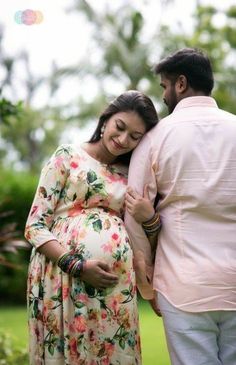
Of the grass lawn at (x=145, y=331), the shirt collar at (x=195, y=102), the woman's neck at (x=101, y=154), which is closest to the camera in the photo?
the shirt collar at (x=195, y=102)

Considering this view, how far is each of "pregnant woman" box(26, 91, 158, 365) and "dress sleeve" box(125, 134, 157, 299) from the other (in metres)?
0.04

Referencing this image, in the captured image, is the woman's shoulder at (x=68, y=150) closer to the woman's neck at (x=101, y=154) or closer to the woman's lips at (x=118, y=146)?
the woman's neck at (x=101, y=154)

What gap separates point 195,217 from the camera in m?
2.87

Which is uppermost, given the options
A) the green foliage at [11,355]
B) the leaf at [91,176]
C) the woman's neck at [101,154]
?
the woman's neck at [101,154]

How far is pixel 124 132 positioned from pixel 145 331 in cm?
562

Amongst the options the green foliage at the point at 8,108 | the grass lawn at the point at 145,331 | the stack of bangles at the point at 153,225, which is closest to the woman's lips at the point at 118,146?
the stack of bangles at the point at 153,225

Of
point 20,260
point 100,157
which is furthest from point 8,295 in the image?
point 100,157

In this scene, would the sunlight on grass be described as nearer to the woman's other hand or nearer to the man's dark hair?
the woman's other hand

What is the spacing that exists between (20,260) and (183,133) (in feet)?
25.7

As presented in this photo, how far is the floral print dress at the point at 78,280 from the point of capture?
10.0ft

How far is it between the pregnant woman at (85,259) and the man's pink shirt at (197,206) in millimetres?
218

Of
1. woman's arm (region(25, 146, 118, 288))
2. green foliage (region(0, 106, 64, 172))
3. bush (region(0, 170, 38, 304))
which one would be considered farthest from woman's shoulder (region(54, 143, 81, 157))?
green foliage (region(0, 106, 64, 172))

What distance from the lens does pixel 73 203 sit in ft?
10.4

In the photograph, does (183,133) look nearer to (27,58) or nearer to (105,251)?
(105,251)
